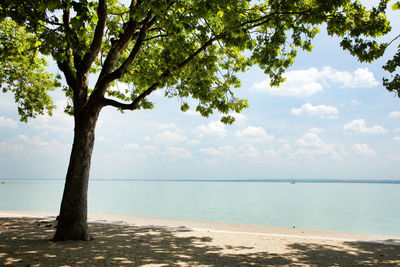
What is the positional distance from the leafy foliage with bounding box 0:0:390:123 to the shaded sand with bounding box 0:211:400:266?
3697mm

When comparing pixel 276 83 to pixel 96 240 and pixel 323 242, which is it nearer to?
pixel 323 242

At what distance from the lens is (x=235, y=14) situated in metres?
7.26

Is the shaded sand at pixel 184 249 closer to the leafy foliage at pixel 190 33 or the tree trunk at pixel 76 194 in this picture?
the tree trunk at pixel 76 194

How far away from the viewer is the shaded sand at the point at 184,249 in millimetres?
6090

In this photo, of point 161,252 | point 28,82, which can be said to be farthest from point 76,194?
point 28,82

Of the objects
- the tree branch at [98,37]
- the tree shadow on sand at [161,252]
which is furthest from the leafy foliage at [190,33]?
the tree shadow on sand at [161,252]

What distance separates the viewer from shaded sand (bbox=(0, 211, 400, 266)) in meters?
6.09

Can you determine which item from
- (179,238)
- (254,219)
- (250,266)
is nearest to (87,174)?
(179,238)

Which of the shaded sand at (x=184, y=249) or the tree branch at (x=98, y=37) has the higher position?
the tree branch at (x=98, y=37)

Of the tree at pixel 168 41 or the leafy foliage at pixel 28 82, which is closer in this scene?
the tree at pixel 168 41

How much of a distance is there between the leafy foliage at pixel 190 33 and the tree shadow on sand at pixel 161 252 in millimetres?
3659

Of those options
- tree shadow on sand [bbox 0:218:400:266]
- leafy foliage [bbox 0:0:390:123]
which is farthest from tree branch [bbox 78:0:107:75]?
tree shadow on sand [bbox 0:218:400:266]

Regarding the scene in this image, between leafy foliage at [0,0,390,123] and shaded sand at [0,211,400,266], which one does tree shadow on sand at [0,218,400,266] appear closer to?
shaded sand at [0,211,400,266]

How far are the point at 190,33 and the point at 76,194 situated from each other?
532 cm
